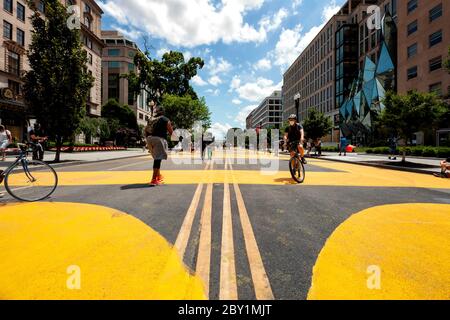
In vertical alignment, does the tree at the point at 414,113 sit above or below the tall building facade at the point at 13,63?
below

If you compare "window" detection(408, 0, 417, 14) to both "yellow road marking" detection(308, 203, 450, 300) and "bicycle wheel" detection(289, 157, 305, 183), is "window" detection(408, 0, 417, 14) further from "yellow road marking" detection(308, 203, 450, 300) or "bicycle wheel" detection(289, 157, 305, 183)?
"yellow road marking" detection(308, 203, 450, 300)

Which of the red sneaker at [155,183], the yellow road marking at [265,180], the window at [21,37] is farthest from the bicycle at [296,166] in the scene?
the window at [21,37]

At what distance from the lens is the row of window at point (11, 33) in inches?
1095

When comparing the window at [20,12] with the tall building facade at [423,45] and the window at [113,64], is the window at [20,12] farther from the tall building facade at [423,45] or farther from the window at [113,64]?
the tall building facade at [423,45]

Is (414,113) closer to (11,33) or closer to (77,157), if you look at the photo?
(77,157)

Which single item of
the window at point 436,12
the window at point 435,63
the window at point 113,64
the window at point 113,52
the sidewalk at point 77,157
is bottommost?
the sidewalk at point 77,157

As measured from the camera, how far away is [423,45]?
115 feet

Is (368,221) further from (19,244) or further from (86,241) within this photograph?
(19,244)

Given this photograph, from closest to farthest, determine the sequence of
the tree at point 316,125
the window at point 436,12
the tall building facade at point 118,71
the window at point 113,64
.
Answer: the tree at point 316,125, the window at point 436,12, the tall building facade at point 118,71, the window at point 113,64

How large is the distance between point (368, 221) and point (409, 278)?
1.76 meters

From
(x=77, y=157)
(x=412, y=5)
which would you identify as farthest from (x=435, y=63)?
(x=77, y=157)

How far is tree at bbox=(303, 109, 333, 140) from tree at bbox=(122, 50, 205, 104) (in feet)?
95.6

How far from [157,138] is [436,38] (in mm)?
41693

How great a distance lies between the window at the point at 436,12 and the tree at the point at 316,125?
21.4 metres
